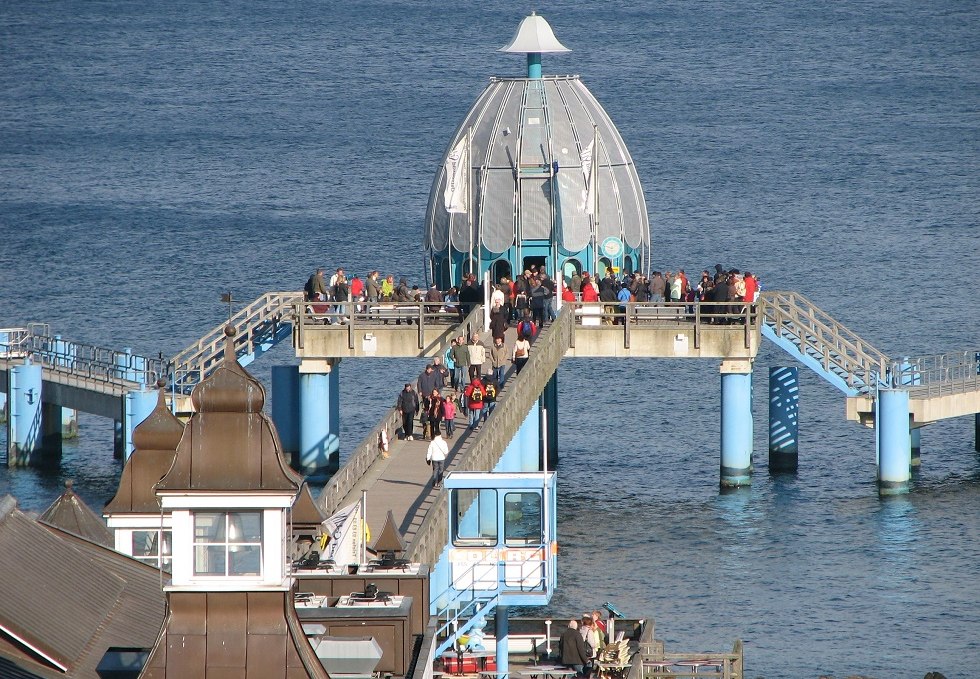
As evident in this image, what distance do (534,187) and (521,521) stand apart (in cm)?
2619

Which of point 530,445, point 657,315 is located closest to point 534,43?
point 657,315

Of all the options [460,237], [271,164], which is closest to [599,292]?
[460,237]

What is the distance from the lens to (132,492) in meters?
37.5

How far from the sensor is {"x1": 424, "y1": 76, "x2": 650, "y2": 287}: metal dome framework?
214 ft

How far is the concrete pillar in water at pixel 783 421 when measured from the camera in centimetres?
6525

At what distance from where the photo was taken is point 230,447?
27.2m

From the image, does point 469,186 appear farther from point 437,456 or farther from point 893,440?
point 437,456

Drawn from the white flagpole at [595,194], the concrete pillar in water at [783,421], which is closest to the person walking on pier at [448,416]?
the white flagpole at [595,194]

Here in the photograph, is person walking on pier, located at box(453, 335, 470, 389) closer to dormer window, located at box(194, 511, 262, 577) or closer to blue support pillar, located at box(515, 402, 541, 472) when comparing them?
blue support pillar, located at box(515, 402, 541, 472)

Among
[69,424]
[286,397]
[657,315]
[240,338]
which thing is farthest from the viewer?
[69,424]

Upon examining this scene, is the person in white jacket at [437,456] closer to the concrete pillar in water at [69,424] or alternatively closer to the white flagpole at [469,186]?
the white flagpole at [469,186]

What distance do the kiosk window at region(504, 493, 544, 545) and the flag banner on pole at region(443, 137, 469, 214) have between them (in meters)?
24.5

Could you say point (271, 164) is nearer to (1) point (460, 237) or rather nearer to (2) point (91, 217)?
(2) point (91, 217)

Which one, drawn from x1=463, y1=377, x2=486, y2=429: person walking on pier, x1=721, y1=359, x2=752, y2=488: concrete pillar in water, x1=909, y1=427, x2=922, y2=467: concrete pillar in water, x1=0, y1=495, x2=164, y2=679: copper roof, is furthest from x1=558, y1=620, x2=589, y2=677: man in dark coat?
x1=909, y1=427, x2=922, y2=467: concrete pillar in water
